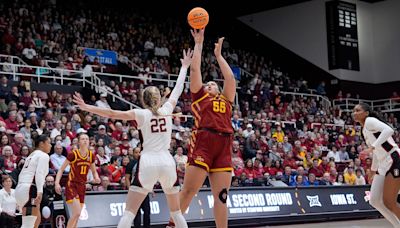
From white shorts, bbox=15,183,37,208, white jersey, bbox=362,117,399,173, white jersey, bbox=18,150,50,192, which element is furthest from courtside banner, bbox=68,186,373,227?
white jersey, bbox=362,117,399,173

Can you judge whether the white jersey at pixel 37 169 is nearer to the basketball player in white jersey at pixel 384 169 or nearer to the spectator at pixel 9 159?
the spectator at pixel 9 159

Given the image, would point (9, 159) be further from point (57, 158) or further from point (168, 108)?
point (168, 108)

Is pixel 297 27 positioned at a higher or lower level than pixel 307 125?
higher

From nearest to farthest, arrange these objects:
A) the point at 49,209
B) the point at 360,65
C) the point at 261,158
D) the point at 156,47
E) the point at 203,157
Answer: the point at 203,157 → the point at 49,209 → the point at 261,158 → the point at 156,47 → the point at 360,65

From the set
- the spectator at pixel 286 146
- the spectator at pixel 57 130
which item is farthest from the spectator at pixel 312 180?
the spectator at pixel 57 130

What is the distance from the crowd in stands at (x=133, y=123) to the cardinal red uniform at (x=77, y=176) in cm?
146

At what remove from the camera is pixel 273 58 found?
111ft

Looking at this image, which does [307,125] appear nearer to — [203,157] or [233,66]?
[233,66]

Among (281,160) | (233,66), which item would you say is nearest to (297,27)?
(233,66)

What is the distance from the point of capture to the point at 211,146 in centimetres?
779

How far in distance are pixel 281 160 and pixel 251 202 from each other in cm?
451

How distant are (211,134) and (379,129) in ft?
9.54

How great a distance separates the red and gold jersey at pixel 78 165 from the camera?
12180 millimetres

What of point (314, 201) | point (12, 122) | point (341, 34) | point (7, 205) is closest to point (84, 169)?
point (7, 205)
